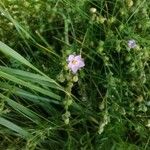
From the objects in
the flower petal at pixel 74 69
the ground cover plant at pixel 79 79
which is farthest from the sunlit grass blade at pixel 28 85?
the flower petal at pixel 74 69

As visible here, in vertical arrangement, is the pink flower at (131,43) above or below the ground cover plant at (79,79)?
above

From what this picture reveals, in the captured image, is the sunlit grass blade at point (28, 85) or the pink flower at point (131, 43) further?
the pink flower at point (131, 43)

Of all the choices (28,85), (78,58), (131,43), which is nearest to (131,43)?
(131,43)

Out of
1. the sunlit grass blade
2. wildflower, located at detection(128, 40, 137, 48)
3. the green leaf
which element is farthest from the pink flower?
the green leaf

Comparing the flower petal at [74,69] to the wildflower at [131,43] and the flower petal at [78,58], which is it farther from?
the wildflower at [131,43]

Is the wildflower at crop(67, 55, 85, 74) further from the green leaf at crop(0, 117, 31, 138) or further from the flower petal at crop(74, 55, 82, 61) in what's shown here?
the green leaf at crop(0, 117, 31, 138)

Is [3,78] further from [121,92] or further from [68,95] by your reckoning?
[121,92]

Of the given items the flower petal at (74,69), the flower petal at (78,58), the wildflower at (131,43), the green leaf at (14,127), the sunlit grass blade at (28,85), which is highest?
the wildflower at (131,43)
